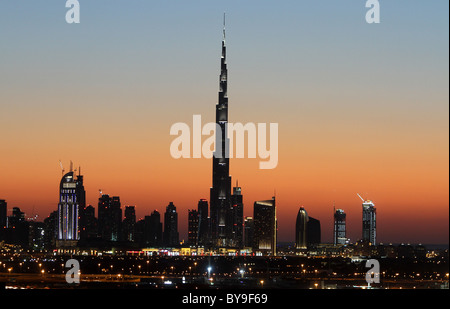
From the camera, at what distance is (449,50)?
55531 mm
